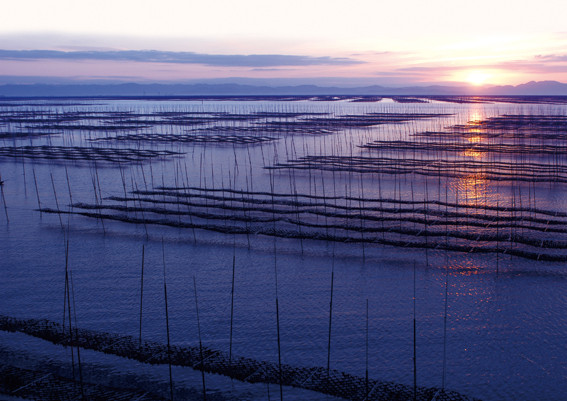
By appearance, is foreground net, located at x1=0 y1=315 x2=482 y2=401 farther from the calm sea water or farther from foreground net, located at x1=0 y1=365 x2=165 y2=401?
foreground net, located at x1=0 y1=365 x2=165 y2=401

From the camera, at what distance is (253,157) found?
20328 mm

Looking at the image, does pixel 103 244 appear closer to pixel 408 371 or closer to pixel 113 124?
pixel 408 371

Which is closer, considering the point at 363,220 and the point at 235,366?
the point at 235,366

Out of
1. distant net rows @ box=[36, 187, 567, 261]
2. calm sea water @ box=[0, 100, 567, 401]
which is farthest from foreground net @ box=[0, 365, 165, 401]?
distant net rows @ box=[36, 187, 567, 261]

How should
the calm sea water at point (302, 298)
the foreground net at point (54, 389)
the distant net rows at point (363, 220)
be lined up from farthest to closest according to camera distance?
the distant net rows at point (363, 220) < the calm sea water at point (302, 298) < the foreground net at point (54, 389)

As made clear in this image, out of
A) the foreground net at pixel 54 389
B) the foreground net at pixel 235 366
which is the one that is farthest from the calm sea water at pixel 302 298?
the foreground net at pixel 54 389

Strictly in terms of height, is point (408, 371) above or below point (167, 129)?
below

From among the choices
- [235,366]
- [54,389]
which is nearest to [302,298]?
[235,366]

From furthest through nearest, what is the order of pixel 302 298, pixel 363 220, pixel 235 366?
1. pixel 363 220
2. pixel 302 298
3. pixel 235 366

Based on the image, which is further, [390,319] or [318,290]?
[318,290]

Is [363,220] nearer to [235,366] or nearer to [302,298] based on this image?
[302,298]

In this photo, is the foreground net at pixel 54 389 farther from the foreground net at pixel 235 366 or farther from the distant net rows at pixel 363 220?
the distant net rows at pixel 363 220

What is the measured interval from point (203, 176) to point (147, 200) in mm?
4609

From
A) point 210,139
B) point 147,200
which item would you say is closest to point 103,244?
point 147,200
